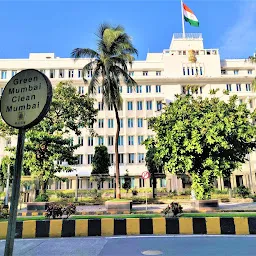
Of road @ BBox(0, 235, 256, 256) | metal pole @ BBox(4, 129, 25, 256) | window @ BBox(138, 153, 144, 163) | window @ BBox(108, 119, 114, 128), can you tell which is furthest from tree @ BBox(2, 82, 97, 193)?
window @ BBox(138, 153, 144, 163)

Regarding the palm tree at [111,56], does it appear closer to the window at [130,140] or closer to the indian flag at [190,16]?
the window at [130,140]

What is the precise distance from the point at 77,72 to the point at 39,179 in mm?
28679

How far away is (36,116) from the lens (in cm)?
289

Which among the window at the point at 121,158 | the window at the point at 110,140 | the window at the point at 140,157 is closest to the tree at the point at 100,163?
the window at the point at 121,158

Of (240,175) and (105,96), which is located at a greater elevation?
(105,96)

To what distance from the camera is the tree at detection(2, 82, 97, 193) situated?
780 inches

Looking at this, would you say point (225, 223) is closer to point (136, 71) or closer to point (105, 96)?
point (105, 96)

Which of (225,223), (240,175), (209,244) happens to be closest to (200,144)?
(225,223)

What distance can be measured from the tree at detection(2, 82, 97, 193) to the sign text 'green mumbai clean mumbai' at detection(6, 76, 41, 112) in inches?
664

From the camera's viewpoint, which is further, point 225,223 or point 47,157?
point 47,157

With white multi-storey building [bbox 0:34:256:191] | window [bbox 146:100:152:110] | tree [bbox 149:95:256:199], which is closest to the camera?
tree [bbox 149:95:256:199]

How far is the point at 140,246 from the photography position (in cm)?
709

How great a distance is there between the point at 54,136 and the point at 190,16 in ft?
107

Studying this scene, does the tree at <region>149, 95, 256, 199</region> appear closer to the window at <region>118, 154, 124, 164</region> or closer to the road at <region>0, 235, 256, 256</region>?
the road at <region>0, 235, 256, 256</region>
